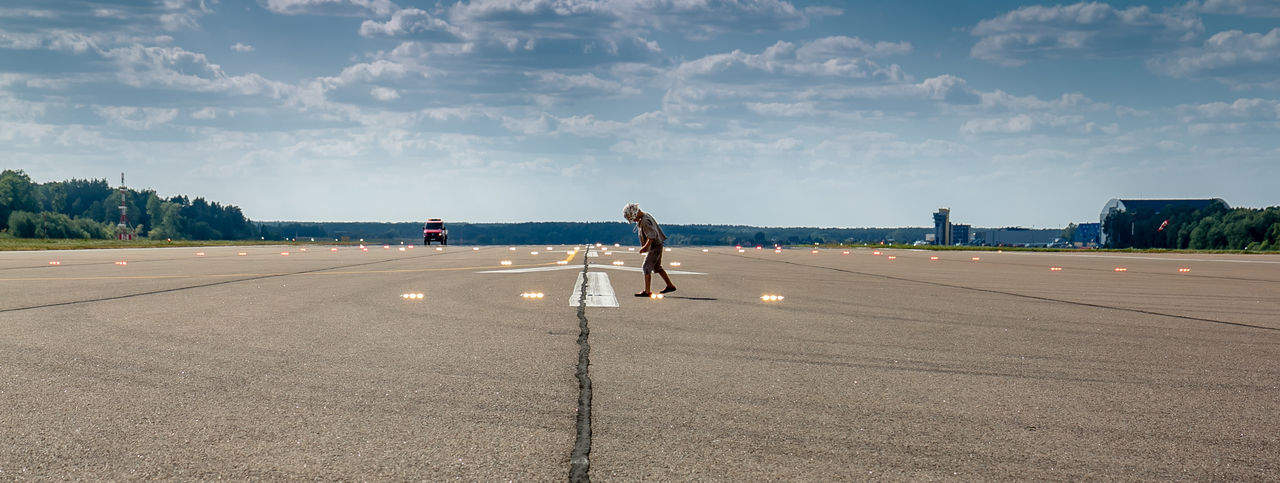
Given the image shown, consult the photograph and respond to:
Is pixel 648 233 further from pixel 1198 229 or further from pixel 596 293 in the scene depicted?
pixel 1198 229

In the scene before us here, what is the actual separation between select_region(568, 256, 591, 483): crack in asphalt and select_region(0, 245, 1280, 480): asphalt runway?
30 mm

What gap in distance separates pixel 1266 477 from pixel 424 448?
150 inches

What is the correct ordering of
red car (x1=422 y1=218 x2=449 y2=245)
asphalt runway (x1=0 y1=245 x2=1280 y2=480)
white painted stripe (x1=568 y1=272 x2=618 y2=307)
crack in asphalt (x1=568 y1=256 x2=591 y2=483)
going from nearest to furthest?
crack in asphalt (x1=568 y1=256 x2=591 y2=483) < asphalt runway (x1=0 y1=245 x2=1280 y2=480) < white painted stripe (x1=568 y1=272 x2=618 y2=307) < red car (x1=422 y1=218 x2=449 y2=245)

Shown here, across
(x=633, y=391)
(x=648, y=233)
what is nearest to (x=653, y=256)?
(x=648, y=233)

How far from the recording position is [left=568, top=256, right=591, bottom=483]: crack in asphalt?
4.20m

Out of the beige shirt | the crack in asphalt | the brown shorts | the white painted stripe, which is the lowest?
the crack in asphalt

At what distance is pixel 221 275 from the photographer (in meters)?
20.1

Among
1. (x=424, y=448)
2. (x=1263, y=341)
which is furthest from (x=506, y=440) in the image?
(x=1263, y=341)

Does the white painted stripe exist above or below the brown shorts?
below

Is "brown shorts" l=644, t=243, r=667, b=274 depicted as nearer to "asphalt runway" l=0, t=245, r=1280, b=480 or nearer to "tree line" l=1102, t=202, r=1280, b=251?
"asphalt runway" l=0, t=245, r=1280, b=480

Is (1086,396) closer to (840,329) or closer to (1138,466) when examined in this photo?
(1138,466)

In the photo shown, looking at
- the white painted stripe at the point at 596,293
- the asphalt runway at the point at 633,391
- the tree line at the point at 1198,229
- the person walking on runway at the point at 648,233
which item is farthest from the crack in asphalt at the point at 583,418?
the tree line at the point at 1198,229

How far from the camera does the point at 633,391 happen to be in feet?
20.2

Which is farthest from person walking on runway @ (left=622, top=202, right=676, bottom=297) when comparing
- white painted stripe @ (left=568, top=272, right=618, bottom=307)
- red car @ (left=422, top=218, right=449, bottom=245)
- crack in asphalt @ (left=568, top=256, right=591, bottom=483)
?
red car @ (left=422, top=218, right=449, bottom=245)
